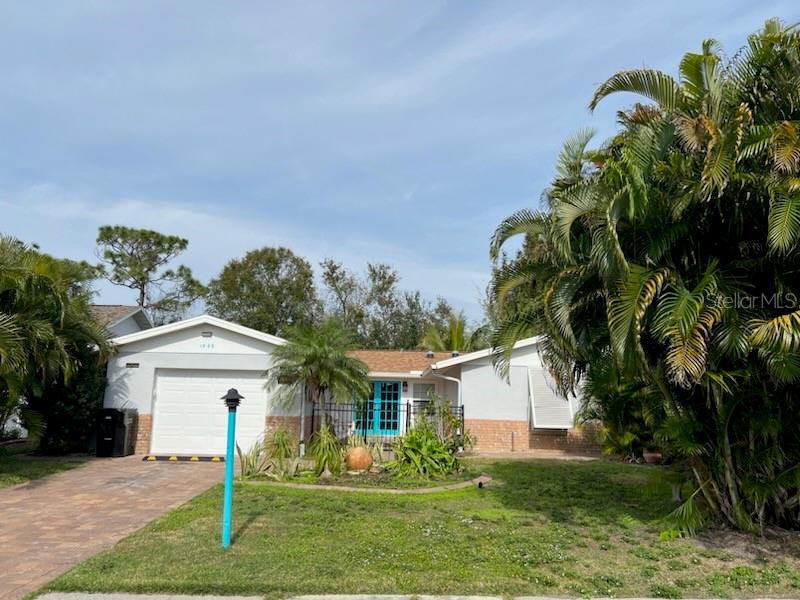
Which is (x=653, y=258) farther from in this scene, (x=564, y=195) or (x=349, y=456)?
(x=349, y=456)

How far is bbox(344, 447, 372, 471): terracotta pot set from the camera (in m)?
12.9

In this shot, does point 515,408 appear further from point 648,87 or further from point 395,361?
point 648,87

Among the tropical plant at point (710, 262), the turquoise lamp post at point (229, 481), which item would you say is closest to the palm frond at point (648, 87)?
the tropical plant at point (710, 262)

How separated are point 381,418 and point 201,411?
724cm

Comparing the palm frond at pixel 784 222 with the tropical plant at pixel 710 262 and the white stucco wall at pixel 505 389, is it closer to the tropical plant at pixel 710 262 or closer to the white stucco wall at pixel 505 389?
the tropical plant at pixel 710 262

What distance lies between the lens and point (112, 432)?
1564 cm

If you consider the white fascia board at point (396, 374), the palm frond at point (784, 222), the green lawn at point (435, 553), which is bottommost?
the green lawn at point (435, 553)

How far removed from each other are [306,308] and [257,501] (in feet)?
98.0

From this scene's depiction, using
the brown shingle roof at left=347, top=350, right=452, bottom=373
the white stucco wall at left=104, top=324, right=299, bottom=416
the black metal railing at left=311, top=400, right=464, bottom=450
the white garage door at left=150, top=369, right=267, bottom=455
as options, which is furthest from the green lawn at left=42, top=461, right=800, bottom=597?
the brown shingle roof at left=347, top=350, right=452, bottom=373

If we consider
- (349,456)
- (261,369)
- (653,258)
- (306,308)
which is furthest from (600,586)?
(306,308)

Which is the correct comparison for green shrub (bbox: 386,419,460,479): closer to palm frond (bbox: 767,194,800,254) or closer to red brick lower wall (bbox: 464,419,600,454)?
red brick lower wall (bbox: 464,419,600,454)

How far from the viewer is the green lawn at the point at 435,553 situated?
571 centimetres

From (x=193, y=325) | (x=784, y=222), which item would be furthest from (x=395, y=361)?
(x=784, y=222)

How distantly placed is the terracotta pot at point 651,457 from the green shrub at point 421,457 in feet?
18.1
